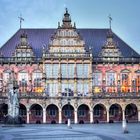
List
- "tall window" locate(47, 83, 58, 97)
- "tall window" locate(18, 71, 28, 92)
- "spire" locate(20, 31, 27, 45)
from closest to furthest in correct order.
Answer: "tall window" locate(47, 83, 58, 97), "tall window" locate(18, 71, 28, 92), "spire" locate(20, 31, 27, 45)

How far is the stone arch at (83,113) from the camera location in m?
62.8

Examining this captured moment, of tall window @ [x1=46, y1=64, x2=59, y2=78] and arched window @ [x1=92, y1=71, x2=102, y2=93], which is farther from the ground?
tall window @ [x1=46, y1=64, x2=59, y2=78]

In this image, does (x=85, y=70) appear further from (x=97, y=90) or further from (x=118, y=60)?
(x=118, y=60)

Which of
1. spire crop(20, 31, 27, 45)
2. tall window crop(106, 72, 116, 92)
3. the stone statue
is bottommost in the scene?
the stone statue

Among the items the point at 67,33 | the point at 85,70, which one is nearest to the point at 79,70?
the point at 85,70

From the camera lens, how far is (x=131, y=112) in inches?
2527

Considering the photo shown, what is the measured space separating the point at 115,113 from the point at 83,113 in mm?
4939

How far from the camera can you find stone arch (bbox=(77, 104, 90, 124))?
6281 cm

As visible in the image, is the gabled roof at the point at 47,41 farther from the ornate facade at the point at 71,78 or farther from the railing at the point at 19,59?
the railing at the point at 19,59

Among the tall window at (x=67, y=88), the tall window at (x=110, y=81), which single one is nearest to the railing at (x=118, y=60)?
the tall window at (x=110, y=81)

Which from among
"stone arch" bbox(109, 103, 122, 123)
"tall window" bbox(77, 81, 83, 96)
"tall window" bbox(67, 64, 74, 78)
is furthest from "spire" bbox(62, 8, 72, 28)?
"stone arch" bbox(109, 103, 122, 123)

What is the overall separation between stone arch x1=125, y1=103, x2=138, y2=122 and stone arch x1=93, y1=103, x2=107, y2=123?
351 cm

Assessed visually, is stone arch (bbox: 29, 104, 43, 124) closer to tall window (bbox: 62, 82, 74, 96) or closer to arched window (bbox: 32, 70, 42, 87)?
arched window (bbox: 32, 70, 42, 87)

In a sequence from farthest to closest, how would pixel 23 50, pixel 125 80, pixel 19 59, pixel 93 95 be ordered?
pixel 125 80
pixel 23 50
pixel 19 59
pixel 93 95
